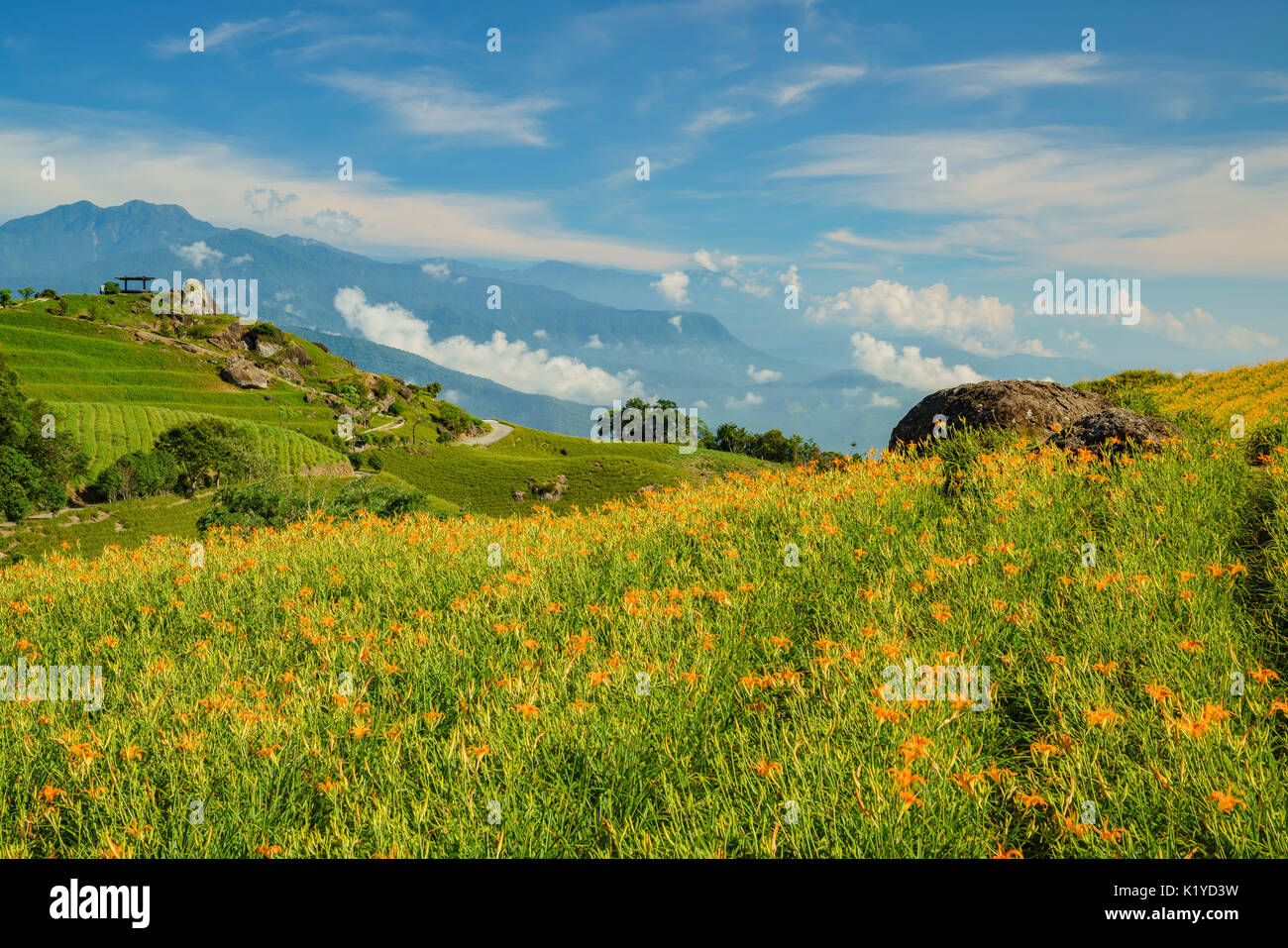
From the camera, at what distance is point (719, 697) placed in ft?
13.7

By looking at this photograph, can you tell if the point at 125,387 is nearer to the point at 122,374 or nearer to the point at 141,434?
the point at 122,374

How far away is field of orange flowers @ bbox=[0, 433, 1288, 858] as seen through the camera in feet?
10.3

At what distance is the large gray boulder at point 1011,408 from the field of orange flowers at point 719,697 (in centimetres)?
329

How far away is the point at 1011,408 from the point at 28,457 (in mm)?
73023

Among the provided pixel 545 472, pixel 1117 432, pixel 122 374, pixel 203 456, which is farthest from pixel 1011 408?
pixel 122 374

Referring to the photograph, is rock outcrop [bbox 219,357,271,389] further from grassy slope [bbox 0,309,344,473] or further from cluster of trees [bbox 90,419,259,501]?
cluster of trees [bbox 90,419,259,501]

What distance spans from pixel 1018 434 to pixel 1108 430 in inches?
54.5

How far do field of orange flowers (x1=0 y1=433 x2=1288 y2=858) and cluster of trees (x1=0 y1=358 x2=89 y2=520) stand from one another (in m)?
56.4

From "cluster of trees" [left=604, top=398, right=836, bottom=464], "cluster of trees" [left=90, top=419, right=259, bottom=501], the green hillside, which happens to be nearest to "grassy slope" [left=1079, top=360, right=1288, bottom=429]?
the green hillside

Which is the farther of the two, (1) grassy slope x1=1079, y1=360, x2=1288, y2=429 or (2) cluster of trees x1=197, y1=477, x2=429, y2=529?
(2) cluster of trees x1=197, y1=477, x2=429, y2=529

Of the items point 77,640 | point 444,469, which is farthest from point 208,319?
point 77,640
